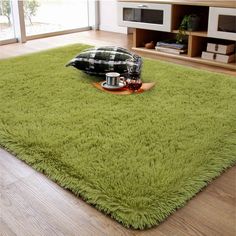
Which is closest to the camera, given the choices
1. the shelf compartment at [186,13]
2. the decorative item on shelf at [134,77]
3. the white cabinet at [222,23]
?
the decorative item on shelf at [134,77]

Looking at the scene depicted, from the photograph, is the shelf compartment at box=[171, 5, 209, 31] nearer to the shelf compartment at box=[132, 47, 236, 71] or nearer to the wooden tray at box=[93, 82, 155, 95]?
the shelf compartment at box=[132, 47, 236, 71]

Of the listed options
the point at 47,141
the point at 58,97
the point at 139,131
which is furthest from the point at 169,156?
the point at 58,97

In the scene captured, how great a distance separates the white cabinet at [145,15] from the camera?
3.19 m

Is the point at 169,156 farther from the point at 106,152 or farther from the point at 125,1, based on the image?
the point at 125,1

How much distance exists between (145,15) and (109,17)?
4.45ft

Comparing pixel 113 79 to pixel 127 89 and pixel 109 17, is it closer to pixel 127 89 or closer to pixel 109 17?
pixel 127 89

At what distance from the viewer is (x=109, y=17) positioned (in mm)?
4648

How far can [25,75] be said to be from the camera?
8.46 feet

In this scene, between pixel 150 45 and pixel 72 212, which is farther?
pixel 150 45

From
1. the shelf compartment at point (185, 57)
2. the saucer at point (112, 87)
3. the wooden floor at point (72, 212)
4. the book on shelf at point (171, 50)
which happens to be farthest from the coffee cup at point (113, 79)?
the book on shelf at point (171, 50)

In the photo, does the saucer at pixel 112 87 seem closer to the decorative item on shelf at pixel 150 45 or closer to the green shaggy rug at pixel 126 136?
the green shaggy rug at pixel 126 136

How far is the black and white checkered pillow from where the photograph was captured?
2363mm

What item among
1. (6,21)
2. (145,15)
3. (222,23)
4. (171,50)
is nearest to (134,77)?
(222,23)

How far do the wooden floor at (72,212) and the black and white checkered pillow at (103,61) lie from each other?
1.11 m
